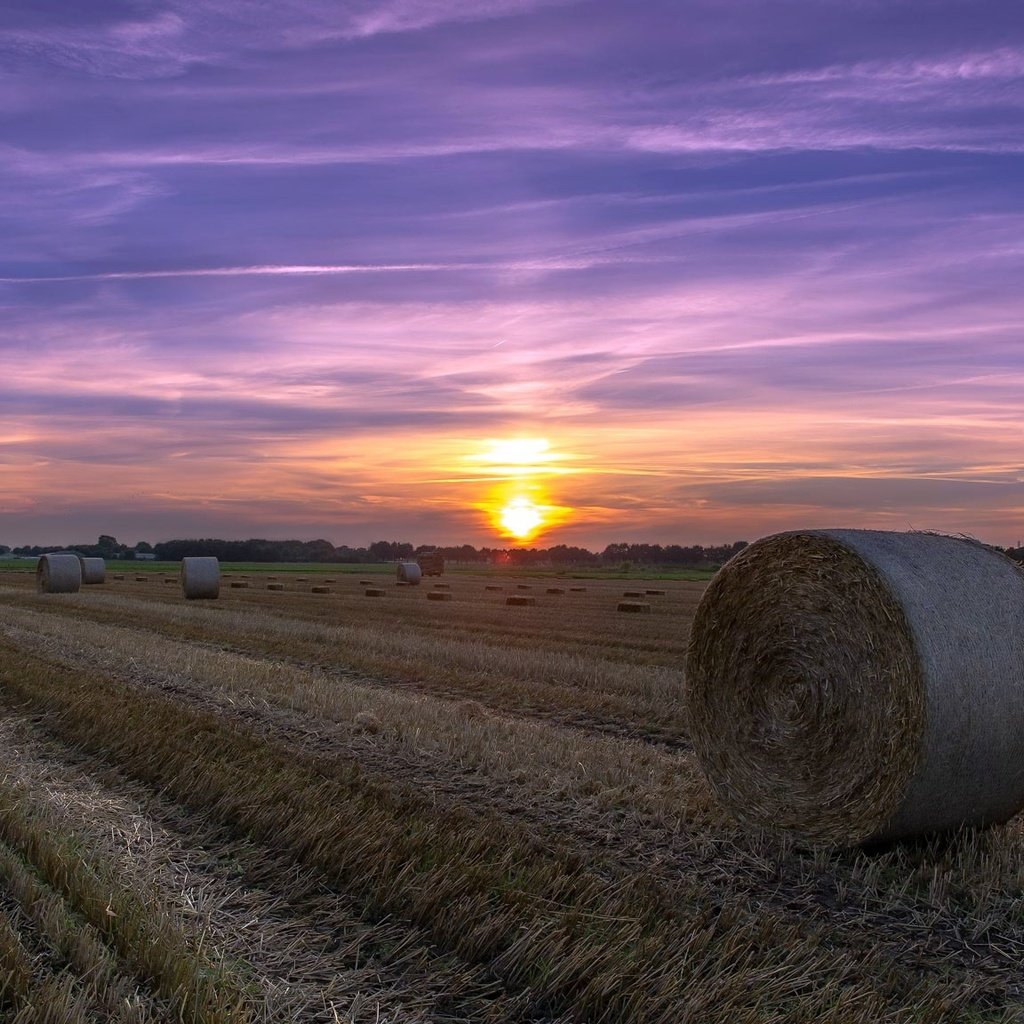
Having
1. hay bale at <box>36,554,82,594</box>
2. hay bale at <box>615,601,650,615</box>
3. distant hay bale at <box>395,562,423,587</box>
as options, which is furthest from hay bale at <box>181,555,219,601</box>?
distant hay bale at <box>395,562,423,587</box>

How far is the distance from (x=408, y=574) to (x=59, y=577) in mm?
14831

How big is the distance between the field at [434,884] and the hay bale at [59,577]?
2366 centimetres

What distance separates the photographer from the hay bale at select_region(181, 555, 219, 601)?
31.5 m

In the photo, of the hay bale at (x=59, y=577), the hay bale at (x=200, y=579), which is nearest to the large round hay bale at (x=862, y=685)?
the hay bale at (x=200, y=579)

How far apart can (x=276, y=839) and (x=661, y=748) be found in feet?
14.7

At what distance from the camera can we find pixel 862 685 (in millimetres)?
6852

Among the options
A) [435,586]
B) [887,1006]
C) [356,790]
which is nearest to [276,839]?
[356,790]

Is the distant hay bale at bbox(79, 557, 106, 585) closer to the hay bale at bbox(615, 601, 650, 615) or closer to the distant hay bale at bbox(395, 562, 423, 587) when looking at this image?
the distant hay bale at bbox(395, 562, 423, 587)

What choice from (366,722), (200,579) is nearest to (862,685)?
(366,722)

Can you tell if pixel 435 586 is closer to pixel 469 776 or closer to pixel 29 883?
pixel 469 776

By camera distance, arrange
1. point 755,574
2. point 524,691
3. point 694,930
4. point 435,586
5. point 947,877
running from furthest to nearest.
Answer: point 435,586, point 524,691, point 755,574, point 947,877, point 694,930

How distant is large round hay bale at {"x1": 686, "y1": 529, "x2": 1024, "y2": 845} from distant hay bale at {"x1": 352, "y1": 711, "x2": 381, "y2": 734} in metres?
3.02

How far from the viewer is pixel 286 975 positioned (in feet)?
15.1

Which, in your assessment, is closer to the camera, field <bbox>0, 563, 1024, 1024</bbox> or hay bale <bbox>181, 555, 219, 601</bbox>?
field <bbox>0, 563, 1024, 1024</bbox>
